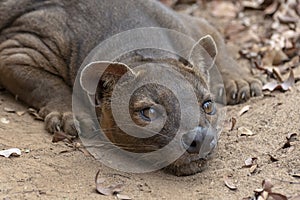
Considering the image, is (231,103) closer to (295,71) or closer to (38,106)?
(295,71)

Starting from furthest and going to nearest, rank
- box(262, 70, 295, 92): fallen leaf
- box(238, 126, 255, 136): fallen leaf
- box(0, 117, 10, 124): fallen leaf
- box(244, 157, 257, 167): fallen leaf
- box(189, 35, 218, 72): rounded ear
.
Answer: box(262, 70, 295, 92): fallen leaf
box(0, 117, 10, 124): fallen leaf
box(238, 126, 255, 136): fallen leaf
box(189, 35, 218, 72): rounded ear
box(244, 157, 257, 167): fallen leaf

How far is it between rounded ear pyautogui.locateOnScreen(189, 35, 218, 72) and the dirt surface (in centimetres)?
59

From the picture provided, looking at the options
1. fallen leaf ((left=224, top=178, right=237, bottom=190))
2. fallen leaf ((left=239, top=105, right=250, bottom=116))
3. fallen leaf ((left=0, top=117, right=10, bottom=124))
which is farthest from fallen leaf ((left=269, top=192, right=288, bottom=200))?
fallen leaf ((left=0, top=117, right=10, bottom=124))

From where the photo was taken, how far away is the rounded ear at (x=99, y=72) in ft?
16.9

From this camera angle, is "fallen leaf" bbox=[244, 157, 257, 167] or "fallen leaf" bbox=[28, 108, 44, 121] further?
"fallen leaf" bbox=[28, 108, 44, 121]

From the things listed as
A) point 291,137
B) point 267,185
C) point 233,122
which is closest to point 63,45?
point 233,122

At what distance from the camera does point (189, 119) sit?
474 cm

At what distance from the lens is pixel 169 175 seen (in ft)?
16.4

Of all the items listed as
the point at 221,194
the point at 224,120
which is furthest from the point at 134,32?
the point at 221,194

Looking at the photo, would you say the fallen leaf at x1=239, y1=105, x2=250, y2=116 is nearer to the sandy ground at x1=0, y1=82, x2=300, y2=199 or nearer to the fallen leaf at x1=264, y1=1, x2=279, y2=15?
the sandy ground at x1=0, y1=82, x2=300, y2=199

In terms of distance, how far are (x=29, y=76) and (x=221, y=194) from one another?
2.39 meters

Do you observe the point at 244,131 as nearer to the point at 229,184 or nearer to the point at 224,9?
the point at 229,184

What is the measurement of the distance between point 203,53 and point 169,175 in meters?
1.10

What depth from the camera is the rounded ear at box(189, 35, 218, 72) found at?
18.0 ft
